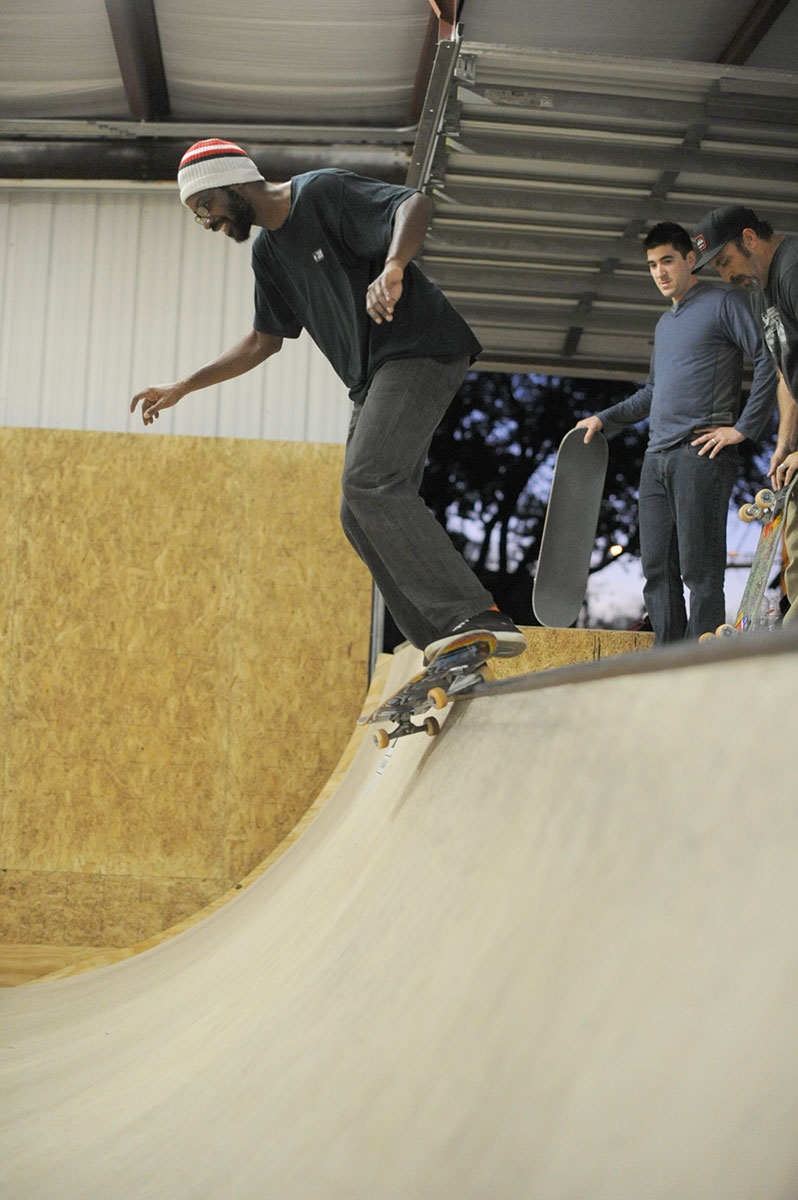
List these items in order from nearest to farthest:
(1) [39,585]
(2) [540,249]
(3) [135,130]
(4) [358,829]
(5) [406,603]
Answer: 1. (5) [406,603]
2. (4) [358,829]
3. (2) [540,249]
4. (1) [39,585]
5. (3) [135,130]

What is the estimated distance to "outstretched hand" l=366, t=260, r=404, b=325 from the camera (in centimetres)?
248

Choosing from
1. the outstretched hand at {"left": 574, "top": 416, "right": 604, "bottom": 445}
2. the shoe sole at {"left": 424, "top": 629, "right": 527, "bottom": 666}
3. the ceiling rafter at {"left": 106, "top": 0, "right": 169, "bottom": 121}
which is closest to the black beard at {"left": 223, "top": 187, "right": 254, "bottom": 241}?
the shoe sole at {"left": 424, "top": 629, "right": 527, "bottom": 666}

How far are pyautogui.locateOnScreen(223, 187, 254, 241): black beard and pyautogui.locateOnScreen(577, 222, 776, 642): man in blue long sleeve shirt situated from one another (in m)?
1.82

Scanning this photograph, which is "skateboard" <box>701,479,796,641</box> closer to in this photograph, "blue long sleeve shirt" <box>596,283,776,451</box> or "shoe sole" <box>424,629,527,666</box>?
"blue long sleeve shirt" <box>596,283,776,451</box>

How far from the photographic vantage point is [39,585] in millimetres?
6699

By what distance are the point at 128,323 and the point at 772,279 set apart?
17.7 ft

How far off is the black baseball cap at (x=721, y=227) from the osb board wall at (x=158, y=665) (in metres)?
3.66

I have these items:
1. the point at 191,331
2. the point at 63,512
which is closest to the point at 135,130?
the point at 191,331

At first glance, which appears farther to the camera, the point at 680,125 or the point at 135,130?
the point at 135,130

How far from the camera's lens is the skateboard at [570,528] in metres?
4.54

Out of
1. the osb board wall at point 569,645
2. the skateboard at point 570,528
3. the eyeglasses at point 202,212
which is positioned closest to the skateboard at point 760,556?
the skateboard at point 570,528

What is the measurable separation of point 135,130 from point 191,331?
1.43m

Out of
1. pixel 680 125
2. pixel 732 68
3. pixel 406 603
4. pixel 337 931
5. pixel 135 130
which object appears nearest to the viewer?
pixel 337 931

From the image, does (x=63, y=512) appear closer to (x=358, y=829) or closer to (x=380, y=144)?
(x=380, y=144)
